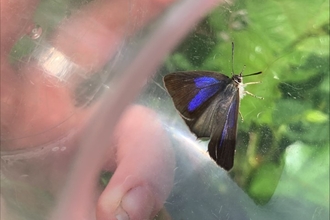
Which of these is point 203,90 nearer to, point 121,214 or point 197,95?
point 197,95

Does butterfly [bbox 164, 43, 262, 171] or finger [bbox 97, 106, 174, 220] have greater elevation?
butterfly [bbox 164, 43, 262, 171]

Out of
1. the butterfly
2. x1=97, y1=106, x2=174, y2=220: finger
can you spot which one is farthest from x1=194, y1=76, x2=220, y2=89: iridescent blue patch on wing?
x1=97, y1=106, x2=174, y2=220: finger

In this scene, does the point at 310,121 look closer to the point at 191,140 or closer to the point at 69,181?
the point at 191,140

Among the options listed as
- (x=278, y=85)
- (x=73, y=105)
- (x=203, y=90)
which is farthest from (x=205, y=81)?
(x=73, y=105)

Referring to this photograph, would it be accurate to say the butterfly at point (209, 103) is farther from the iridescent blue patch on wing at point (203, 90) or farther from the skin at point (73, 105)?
the skin at point (73, 105)

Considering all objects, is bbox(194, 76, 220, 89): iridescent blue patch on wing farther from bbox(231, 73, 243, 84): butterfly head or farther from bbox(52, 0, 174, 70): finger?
bbox(52, 0, 174, 70): finger
